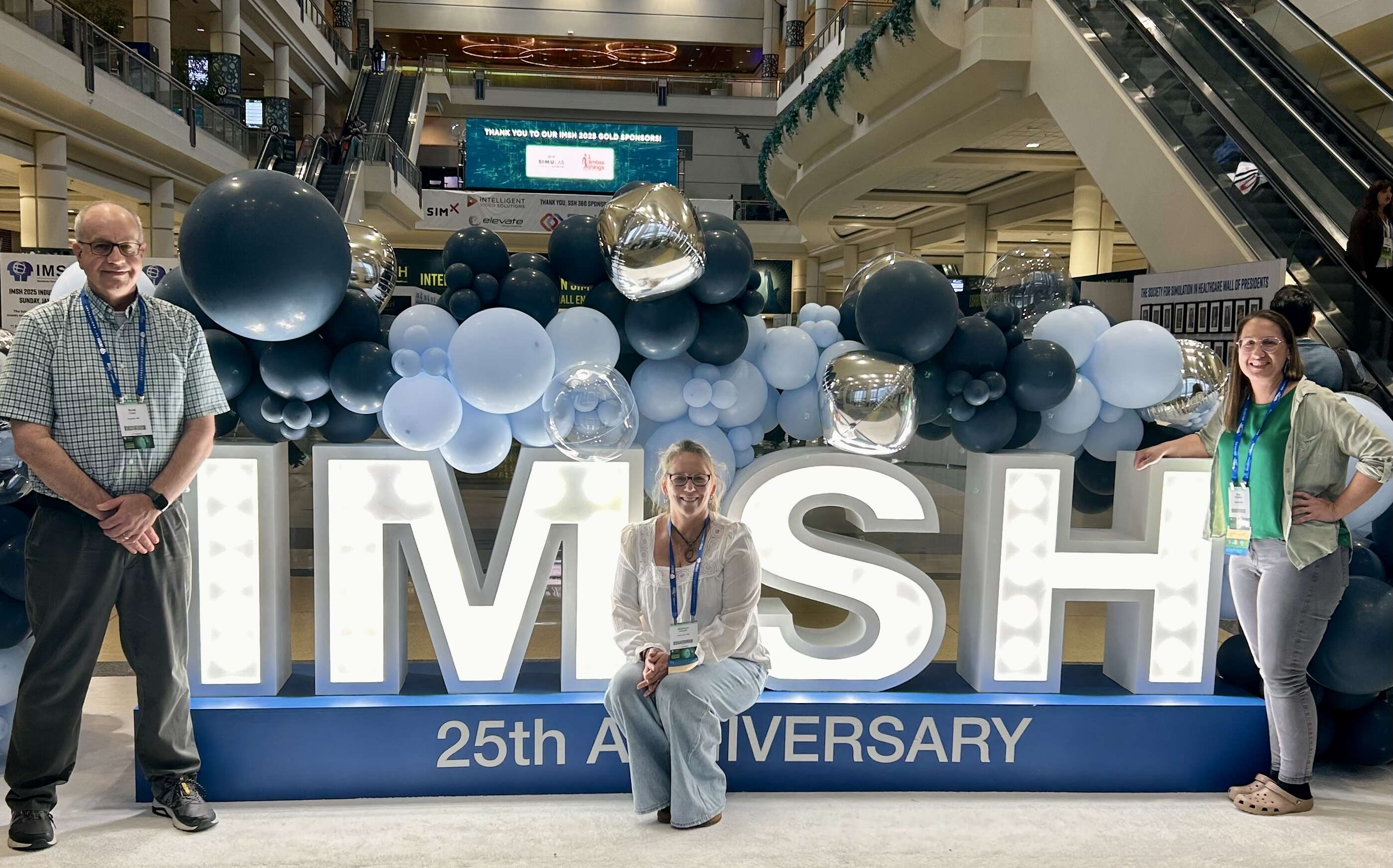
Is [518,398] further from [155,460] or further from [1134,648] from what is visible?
[1134,648]

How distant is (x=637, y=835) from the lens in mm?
2662

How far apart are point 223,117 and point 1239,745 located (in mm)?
16075

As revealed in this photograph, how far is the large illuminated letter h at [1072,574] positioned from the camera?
3.04 meters

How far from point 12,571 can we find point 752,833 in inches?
88.9

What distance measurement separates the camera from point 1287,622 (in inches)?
109

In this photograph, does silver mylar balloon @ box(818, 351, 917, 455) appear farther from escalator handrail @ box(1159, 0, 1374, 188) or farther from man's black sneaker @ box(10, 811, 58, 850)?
escalator handrail @ box(1159, 0, 1374, 188)

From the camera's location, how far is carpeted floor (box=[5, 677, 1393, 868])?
2.53 meters

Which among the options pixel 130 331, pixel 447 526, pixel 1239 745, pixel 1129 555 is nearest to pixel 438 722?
pixel 447 526

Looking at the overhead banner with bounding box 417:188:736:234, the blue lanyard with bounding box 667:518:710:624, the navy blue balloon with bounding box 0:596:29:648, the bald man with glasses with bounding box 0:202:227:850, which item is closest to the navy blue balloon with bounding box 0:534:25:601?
the navy blue balloon with bounding box 0:596:29:648

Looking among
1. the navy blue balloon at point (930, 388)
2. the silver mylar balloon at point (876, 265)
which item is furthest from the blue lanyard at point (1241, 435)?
the silver mylar balloon at point (876, 265)

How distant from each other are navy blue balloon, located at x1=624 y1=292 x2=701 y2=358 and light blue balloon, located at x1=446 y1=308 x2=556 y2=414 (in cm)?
26

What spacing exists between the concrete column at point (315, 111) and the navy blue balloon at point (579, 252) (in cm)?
2296

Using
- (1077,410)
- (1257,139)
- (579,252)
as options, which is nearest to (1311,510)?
(1077,410)

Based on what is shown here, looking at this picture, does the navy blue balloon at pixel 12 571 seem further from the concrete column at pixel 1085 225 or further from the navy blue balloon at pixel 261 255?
the concrete column at pixel 1085 225
